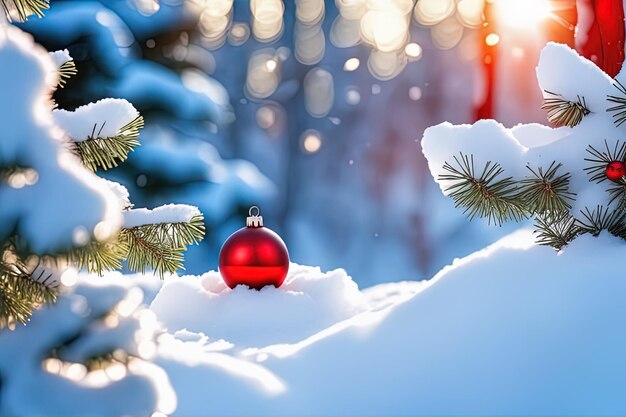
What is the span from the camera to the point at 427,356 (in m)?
2.18

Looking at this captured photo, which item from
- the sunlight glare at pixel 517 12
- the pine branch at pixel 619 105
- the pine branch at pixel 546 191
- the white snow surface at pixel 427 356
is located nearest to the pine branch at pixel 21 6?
the white snow surface at pixel 427 356

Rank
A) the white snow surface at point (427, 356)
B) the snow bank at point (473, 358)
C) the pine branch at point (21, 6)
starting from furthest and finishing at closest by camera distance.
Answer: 1. the snow bank at point (473, 358)
2. the pine branch at point (21, 6)
3. the white snow surface at point (427, 356)

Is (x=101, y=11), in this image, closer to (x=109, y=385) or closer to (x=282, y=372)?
(x=282, y=372)

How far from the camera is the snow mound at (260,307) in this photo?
379cm

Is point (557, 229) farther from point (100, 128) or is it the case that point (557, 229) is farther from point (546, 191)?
point (100, 128)

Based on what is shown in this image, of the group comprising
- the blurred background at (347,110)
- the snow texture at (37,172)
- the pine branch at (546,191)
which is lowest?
the snow texture at (37,172)

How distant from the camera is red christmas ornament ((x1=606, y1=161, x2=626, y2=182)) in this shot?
2363 millimetres

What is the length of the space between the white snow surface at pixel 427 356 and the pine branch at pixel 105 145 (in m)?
0.40

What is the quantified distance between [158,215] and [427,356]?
101 centimetres

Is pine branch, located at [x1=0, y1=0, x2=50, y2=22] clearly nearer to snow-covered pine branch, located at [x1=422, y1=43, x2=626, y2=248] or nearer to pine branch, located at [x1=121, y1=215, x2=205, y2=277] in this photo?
pine branch, located at [x1=121, y1=215, x2=205, y2=277]

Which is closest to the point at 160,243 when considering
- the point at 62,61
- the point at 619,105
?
the point at 62,61

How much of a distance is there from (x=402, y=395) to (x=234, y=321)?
6.49 ft

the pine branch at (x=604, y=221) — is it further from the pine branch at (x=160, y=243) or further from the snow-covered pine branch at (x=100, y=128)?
the snow-covered pine branch at (x=100, y=128)

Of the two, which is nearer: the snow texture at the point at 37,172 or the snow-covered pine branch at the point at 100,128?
the snow texture at the point at 37,172
